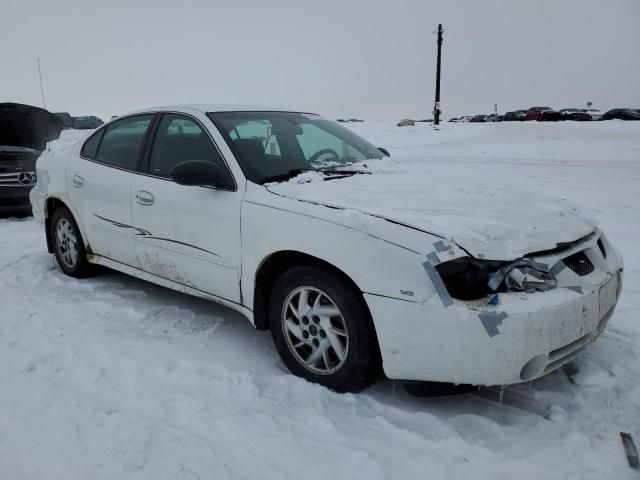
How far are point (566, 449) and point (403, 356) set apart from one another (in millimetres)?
841

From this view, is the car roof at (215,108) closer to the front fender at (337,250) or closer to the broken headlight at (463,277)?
the front fender at (337,250)

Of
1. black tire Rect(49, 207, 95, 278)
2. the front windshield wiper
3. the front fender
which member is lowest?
black tire Rect(49, 207, 95, 278)

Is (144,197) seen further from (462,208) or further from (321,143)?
(462,208)

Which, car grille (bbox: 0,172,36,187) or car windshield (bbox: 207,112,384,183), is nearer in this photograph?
car windshield (bbox: 207,112,384,183)

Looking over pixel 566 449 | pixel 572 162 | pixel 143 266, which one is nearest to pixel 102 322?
pixel 143 266

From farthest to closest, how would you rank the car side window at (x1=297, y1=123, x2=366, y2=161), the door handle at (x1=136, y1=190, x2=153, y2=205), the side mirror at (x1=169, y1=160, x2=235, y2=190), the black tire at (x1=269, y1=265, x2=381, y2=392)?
1. the car side window at (x1=297, y1=123, x2=366, y2=161)
2. the door handle at (x1=136, y1=190, x2=153, y2=205)
3. the side mirror at (x1=169, y1=160, x2=235, y2=190)
4. the black tire at (x1=269, y1=265, x2=381, y2=392)

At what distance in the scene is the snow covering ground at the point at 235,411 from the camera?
2211 mm

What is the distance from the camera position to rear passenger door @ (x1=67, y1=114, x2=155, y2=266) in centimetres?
385

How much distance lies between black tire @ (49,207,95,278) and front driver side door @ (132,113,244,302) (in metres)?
1.06

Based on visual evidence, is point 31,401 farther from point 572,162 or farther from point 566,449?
point 572,162

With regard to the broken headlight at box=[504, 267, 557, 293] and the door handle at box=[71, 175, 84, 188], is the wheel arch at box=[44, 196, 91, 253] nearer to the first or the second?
the door handle at box=[71, 175, 84, 188]

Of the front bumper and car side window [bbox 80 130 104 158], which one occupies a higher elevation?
car side window [bbox 80 130 104 158]

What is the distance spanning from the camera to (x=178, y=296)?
14.0ft

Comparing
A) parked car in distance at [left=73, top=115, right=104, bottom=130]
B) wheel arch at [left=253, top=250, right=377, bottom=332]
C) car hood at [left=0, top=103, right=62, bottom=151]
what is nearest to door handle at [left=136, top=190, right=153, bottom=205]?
wheel arch at [left=253, top=250, right=377, bottom=332]
